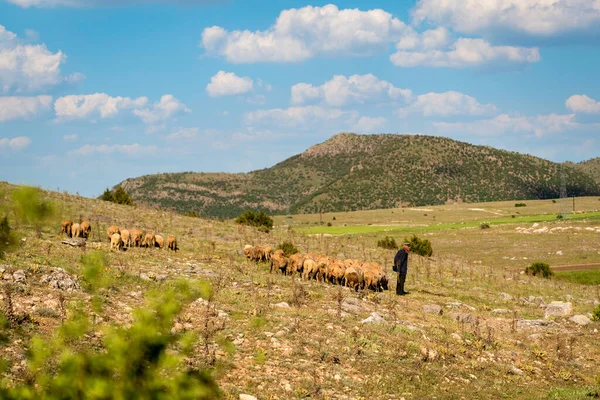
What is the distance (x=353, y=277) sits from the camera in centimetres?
1930

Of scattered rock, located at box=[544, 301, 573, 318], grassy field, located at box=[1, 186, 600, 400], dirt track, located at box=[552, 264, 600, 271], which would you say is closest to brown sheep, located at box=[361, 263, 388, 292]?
grassy field, located at box=[1, 186, 600, 400]

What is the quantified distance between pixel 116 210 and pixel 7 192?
3399cm

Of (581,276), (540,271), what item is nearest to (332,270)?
(540,271)

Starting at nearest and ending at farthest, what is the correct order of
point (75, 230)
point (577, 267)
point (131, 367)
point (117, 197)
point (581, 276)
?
point (131, 367)
point (75, 230)
point (581, 276)
point (577, 267)
point (117, 197)

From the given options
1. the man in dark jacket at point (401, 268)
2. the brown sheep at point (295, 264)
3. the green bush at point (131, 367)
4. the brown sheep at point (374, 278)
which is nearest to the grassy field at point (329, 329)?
the green bush at point (131, 367)

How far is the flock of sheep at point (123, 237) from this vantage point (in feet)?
64.4

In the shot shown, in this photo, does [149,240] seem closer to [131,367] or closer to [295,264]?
[295,264]

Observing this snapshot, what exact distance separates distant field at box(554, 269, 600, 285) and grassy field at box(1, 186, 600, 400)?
12.9 metres

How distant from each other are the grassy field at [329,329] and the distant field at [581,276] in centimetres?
1286

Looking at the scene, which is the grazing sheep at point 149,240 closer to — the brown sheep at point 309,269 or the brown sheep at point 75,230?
the brown sheep at point 75,230

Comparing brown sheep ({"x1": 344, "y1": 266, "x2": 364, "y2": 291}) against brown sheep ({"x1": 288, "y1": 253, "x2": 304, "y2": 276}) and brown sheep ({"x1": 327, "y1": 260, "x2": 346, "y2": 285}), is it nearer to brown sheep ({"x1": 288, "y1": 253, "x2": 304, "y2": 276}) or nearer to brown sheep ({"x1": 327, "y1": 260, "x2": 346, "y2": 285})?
brown sheep ({"x1": 327, "y1": 260, "x2": 346, "y2": 285})

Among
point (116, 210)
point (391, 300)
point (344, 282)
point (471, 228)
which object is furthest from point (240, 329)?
point (471, 228)

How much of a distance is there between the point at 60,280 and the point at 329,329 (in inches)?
248

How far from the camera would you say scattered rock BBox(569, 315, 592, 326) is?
1862cm
